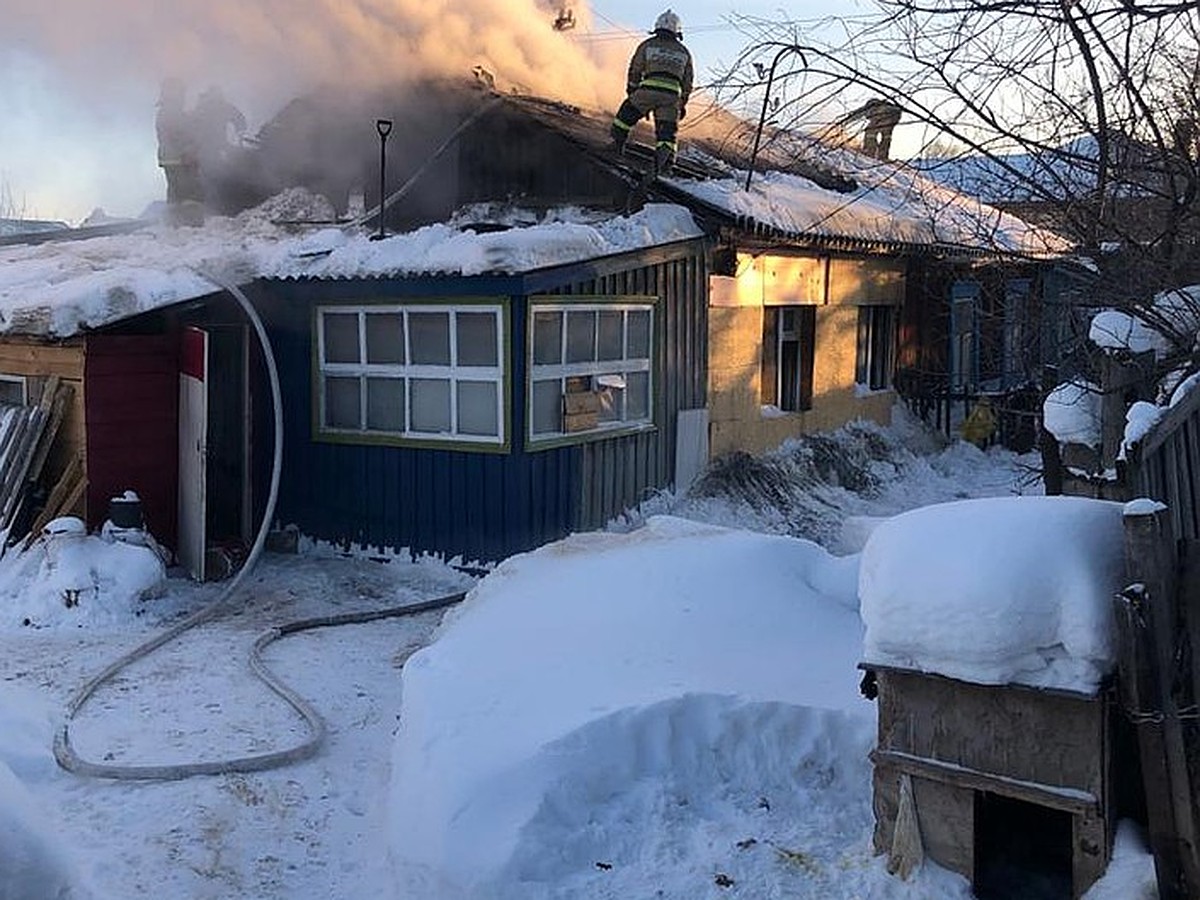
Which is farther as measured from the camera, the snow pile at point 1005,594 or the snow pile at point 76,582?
the snow pile at point 76,582

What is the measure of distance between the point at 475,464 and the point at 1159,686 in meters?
7.08

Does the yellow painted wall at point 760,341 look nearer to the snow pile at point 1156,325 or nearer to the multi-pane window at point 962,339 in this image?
the multi-pane window at point 962,339

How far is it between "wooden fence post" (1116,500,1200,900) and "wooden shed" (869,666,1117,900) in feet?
0.48

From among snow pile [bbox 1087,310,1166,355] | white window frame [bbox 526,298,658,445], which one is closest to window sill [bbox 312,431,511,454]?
white window frame [bbox 526,298,658,445]

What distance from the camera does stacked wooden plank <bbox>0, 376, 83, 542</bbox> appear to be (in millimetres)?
10008

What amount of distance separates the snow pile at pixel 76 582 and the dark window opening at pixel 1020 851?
6712 millimetres

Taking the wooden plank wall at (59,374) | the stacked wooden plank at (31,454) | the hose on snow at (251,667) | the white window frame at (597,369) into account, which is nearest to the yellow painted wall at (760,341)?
the white window frame at (597,369)

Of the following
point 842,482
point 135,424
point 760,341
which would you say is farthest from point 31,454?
point 842,482

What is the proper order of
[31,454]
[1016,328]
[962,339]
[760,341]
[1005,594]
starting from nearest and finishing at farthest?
[1005,594], [1016,328], [31,454], [760,341], [962,339]

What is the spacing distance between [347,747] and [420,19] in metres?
9.11

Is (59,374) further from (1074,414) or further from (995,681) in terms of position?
(995,681)

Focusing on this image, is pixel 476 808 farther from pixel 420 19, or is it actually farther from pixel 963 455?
pixel 963 455

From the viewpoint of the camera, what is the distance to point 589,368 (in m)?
10.4

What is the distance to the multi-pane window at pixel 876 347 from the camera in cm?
1611
